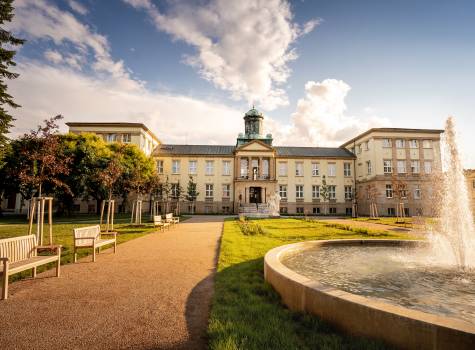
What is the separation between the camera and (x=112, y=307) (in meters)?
4.45

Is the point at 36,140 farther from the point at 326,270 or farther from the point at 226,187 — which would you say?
the point at 226,187

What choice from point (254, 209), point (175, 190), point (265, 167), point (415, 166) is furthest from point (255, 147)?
point (415, 166)

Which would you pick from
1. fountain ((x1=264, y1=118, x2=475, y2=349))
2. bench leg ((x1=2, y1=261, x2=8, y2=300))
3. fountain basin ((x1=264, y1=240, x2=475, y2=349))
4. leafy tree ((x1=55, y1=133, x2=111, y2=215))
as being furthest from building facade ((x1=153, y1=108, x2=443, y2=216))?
fountain basin ((x1=264, y1=240, x2=475, y2=349))

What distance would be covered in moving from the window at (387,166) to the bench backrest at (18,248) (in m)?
43.6

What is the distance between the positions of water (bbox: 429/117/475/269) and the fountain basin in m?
5.58

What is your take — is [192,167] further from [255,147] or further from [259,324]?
[259,324]

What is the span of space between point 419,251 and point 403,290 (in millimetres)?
5268

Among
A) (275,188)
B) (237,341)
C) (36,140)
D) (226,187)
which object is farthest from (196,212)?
(237,341)

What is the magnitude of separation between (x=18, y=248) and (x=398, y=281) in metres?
8.51

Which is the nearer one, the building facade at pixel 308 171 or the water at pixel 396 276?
the water at pixel 396 276

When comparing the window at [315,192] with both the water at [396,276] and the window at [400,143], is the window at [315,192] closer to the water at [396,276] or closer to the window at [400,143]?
the window at [400,143]

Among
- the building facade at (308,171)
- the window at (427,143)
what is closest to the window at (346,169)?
the building facade at (308,171)

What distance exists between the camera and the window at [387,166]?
1580 inches

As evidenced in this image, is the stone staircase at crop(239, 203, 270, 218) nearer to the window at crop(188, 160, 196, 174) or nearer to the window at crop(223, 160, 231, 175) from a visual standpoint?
the window at crop(223, 160, 231, 175)
